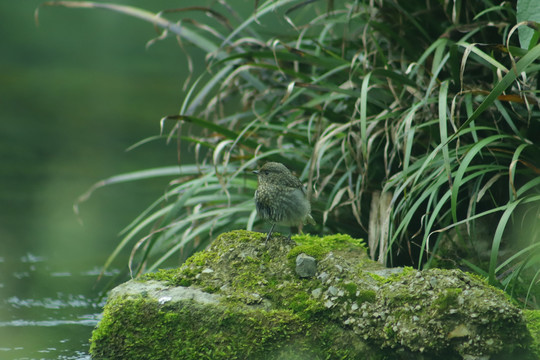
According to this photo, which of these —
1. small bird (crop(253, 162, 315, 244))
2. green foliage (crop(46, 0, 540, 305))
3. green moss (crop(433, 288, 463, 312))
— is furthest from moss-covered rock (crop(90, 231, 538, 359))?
green foliage (crop(46, 0, 540, 305))

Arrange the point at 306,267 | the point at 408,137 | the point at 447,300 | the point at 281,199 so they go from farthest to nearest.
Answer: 1. the point at 408,137
2. the point at 281,199
3. the point at 306,267
4. the point at 447,300

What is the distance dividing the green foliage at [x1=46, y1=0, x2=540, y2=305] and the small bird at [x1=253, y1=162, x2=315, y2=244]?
0.23m

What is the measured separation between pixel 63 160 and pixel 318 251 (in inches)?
243

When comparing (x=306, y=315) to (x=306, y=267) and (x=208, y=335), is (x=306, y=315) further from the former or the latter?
(x=208, y=335)

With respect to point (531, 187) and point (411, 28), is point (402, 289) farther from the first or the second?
point (411, 28)

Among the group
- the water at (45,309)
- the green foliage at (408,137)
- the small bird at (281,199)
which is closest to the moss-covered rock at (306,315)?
the small bird at (281,199)

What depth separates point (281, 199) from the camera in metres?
2.84

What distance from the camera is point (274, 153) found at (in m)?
3.79

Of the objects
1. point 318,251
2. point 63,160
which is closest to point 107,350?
point 318,251

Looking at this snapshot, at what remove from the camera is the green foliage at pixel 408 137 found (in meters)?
2.99

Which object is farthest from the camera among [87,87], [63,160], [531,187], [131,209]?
[87,87]

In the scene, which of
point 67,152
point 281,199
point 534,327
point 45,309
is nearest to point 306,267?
point 281,199

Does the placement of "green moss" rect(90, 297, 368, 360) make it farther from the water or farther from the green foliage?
the green foliage

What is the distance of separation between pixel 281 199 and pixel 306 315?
601mm
